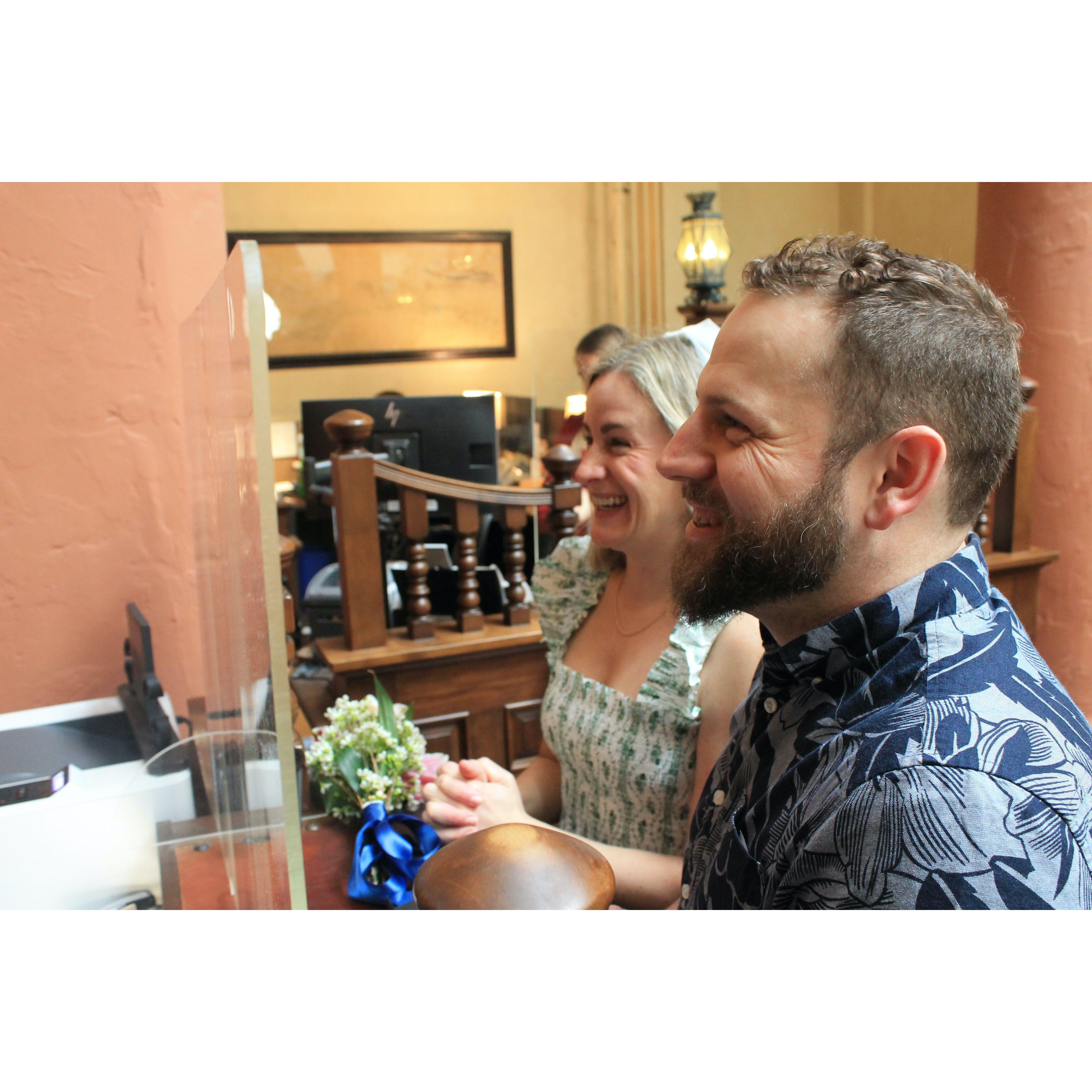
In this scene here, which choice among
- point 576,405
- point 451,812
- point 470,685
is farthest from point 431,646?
point 576,405

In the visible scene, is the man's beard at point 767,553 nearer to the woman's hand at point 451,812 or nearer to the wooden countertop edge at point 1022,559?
the woman's hand at point 451,812

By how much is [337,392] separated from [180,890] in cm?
587

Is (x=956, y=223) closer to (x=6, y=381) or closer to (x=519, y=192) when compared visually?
A: (x=519, y=192)

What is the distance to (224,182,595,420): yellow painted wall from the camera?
6.34 m

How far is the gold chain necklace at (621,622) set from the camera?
4.76ft

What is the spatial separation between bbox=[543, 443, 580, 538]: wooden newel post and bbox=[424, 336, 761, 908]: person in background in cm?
60

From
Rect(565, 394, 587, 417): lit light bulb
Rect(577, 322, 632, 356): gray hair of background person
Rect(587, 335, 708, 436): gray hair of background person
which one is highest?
Rect(577, 322, 632, 356): gray hair of background person

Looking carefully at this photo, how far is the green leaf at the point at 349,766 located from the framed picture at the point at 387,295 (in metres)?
5.44

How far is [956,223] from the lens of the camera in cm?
532

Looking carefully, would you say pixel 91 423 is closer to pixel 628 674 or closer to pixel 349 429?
pixel 349 429

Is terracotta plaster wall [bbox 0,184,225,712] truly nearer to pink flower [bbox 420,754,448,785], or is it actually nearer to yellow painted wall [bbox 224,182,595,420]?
pink flower [bbox 420,754,448,785]

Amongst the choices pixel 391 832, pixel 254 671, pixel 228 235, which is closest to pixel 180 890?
pixel 391 832

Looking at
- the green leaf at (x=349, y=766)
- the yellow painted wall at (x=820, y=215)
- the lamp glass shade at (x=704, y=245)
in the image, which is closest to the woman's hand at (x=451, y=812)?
the green leaf at (x=349, y=766)

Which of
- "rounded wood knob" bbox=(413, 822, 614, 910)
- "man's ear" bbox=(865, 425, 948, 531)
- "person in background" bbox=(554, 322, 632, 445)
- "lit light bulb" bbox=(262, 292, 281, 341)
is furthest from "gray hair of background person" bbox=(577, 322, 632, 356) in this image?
"rounded wood knob" bbox=(413, 822, 614, 910)
